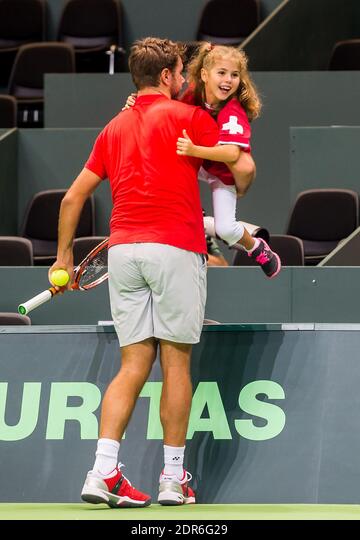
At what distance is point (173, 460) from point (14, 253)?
12.6 ft

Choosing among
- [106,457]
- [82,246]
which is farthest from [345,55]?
[106,457]

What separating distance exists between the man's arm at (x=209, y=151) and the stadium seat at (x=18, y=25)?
7646 mm

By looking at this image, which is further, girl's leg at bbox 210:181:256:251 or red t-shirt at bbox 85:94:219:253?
girl's leg at bbox 210:181:256:251

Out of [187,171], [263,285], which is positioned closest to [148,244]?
[187,171]

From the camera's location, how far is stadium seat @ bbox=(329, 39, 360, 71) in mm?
10359

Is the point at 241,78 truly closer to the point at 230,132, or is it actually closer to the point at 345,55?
the point at 230,132

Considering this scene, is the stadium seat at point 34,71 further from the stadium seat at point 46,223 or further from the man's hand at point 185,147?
the man's hand at point 185,147

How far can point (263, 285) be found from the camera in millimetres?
6512

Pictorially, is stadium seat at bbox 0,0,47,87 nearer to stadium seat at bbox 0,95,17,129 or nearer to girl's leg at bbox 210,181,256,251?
stadium seat at bbox 0,95,17,129

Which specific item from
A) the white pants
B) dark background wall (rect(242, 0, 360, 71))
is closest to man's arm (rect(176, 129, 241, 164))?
the white pants

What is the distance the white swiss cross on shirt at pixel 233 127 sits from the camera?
15.0 ft

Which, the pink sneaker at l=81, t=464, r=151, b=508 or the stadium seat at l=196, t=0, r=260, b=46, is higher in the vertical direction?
the stadium seat at l=196, t=0, r=260, b=46
